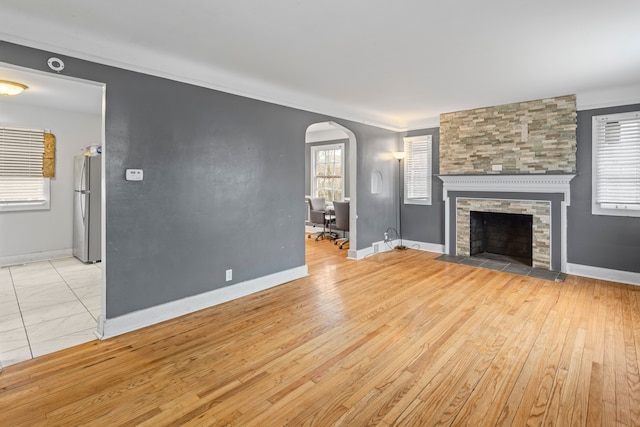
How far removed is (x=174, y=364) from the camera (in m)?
2.51

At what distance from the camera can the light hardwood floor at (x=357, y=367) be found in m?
1.96

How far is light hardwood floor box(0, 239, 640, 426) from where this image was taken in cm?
196

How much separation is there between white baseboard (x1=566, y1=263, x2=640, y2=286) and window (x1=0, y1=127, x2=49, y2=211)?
857cm

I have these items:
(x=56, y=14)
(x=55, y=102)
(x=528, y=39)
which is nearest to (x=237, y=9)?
(x=56, y=14)

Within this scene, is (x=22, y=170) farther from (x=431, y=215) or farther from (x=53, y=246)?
(x=431, y=215)

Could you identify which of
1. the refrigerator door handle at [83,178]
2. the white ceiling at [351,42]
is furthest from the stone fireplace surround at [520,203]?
the refrigerator door handle at [83,178]

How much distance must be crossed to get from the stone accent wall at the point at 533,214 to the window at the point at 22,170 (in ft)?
24.1

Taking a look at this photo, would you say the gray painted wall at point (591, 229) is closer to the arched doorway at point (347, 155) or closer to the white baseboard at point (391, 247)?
the white baseboard at point (391, 247)

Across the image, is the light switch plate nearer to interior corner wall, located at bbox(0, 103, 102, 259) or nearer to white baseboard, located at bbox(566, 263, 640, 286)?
interior corner wall, located at bbox(0, 103, 102, 259)

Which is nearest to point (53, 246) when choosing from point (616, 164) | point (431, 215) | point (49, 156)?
point (49, 156)

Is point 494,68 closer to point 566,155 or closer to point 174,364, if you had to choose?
point 566,155

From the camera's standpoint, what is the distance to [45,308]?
3.58 m

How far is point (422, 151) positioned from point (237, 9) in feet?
16.1

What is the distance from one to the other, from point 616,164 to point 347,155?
196 inches
